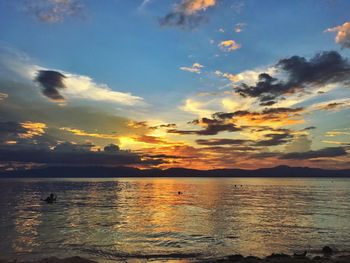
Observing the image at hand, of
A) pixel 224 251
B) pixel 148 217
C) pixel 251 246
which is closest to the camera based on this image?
pixel 224 251

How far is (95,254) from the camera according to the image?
33.9m

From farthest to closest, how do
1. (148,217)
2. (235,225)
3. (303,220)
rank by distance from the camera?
(148,217) → (303,220) → (235,225)

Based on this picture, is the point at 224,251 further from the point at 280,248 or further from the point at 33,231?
the point at 33,231

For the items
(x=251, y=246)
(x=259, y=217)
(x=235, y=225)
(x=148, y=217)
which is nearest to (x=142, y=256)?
(x=251, y=246)

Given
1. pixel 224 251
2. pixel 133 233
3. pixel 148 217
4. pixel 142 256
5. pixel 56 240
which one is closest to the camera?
pixel 142 256

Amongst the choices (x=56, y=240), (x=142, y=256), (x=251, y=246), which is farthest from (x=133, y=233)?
(x=251, y=246)

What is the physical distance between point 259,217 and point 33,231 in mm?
39508

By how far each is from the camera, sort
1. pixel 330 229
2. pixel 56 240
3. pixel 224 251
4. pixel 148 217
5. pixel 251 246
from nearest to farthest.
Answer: pixel 224 251
pixel 251 246
pixel 56 240
pixel 330 229
pixel 148 217

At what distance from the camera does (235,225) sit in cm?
5309

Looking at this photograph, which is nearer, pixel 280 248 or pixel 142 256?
pixel 142 256

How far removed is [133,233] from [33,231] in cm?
1401

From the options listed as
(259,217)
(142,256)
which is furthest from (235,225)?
(142,256)

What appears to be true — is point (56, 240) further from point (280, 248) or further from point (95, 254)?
point (280, 248)

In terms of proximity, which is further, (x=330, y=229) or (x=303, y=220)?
(x=303, y=220)
